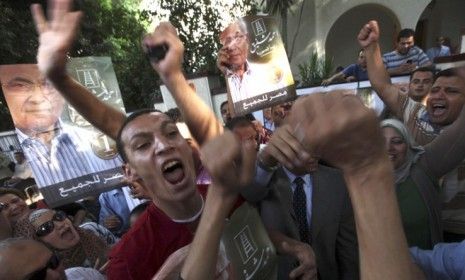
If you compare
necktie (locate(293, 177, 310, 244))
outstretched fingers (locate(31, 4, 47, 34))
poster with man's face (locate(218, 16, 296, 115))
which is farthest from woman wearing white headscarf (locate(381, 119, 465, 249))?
outstretched fingers (locate(31, 4, 47, 34))

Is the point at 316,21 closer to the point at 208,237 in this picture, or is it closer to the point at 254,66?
the point at 254,66

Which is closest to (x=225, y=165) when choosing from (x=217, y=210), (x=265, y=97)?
(x=217, y=210)

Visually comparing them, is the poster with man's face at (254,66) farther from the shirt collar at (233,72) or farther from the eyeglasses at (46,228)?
the eyeglasses at (46,228)

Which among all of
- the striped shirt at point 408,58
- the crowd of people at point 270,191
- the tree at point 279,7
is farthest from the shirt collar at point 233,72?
the tree at point 279,7

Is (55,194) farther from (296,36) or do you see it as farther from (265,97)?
(296,36)

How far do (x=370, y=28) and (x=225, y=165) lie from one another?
1.75 meters

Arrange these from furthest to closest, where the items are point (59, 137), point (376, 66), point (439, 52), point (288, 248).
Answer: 1. point (439, 52)
2. point (59, 137)
3. point (376, 66)
4. point (288, 248)

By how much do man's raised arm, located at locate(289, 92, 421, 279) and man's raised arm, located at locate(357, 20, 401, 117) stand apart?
1.76m

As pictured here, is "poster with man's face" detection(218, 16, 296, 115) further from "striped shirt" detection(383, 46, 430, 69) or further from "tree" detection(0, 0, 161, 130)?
"tree" detection(0, 0, 161, 130)

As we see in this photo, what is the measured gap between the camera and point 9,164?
8531mm

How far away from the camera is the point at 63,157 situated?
3010mm

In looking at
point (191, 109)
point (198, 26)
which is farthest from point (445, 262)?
point (198, 26)

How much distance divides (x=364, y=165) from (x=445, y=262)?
739mm

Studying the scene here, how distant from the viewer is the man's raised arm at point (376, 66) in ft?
7.14
